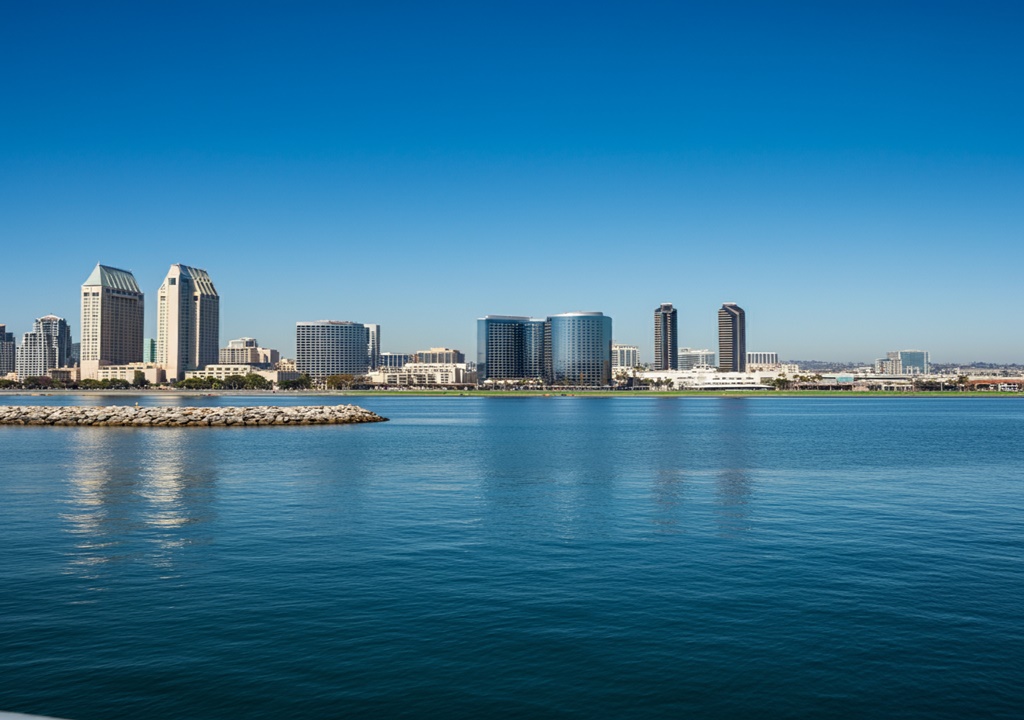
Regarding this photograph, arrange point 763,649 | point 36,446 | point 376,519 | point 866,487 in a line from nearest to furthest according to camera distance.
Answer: point 763,649 < point 376,519 < point 866,487 < point 36,446

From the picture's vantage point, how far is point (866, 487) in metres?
39.6

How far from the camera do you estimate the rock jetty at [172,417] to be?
98688 mm

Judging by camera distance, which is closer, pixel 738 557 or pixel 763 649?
pixel 763 649

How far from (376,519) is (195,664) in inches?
606

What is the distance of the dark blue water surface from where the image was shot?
525 inches

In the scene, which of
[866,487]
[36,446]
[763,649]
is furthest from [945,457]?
[36,446]

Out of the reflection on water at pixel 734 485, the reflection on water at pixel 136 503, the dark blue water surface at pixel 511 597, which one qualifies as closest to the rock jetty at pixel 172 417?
the reflection on water at pixel 136 503

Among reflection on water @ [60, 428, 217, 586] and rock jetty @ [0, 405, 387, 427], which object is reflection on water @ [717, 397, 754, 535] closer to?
reflection on water @ [60, 428, 217, 586]

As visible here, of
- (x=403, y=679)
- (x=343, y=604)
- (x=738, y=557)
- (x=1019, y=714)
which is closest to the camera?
(x=1019, y=714)

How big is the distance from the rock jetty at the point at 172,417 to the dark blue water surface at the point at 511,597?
59.8 metres

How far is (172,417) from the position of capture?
99000 millimetres

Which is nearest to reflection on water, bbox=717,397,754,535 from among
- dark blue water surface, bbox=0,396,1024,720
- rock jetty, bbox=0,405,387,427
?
dark blue water surface, bbox=0,396,1024,720

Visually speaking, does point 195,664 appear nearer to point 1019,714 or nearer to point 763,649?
point 763,649

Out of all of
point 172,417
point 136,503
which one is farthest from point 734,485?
point 172,417
